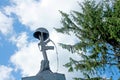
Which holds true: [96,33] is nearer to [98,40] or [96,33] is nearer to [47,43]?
[98,40]

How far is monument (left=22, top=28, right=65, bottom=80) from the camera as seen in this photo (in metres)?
22.0

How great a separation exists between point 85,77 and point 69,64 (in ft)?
4.12

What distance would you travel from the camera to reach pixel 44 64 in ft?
74.1

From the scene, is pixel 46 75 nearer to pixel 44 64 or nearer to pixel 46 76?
pixel 46 76

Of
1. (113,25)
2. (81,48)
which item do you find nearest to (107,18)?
(113,25)

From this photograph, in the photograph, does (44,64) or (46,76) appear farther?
(44,64)

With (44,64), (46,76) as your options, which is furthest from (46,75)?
(44,64)

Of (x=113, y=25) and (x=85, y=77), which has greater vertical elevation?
(x=113, y=25)

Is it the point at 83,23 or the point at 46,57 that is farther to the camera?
the point at 83,23

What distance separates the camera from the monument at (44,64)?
72.0 ft

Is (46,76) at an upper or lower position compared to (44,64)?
lower

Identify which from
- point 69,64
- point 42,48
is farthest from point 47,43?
point 69,64

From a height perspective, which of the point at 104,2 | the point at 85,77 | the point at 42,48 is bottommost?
the point at 85,77

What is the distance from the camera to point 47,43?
23562 millimetres
